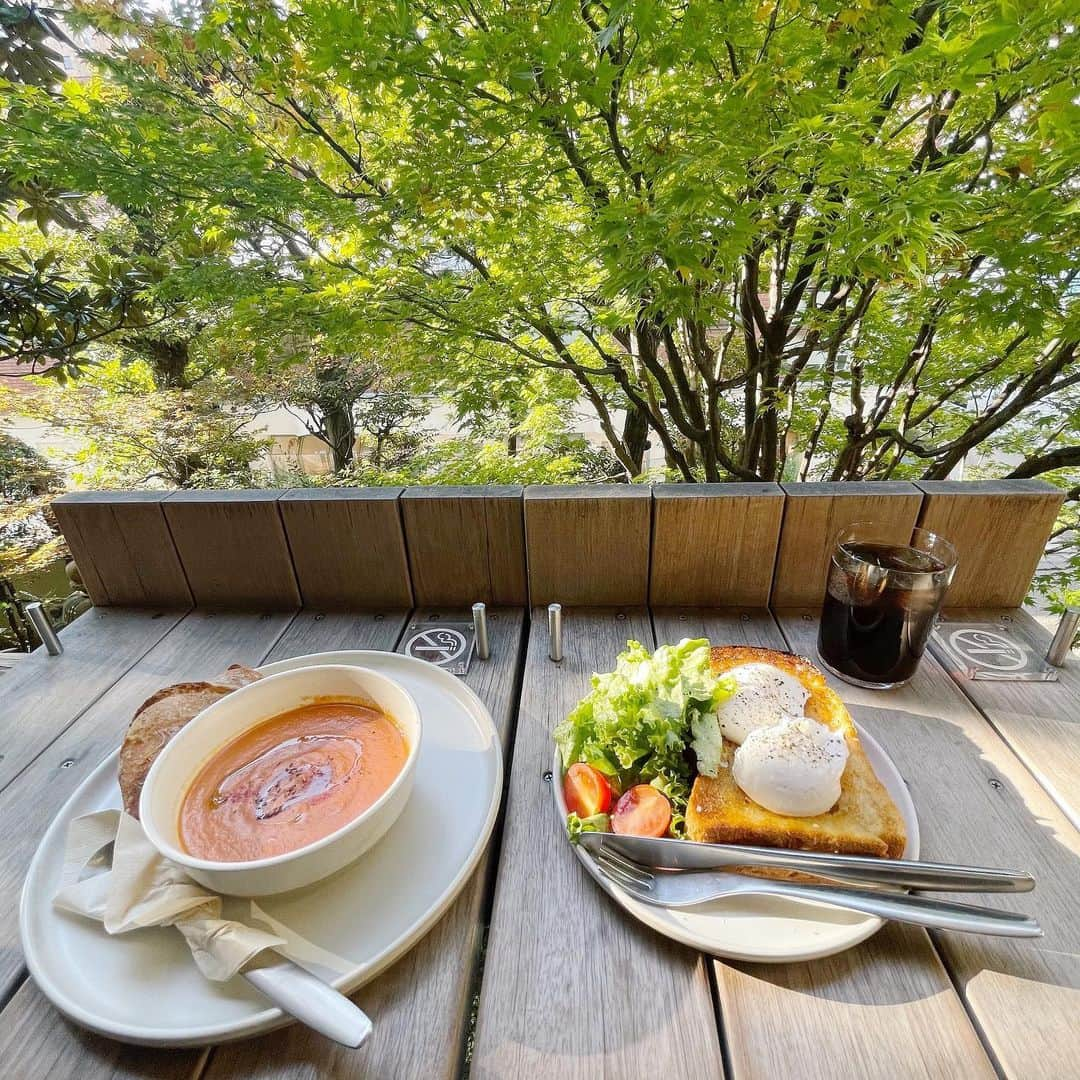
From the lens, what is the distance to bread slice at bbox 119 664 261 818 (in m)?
0.64

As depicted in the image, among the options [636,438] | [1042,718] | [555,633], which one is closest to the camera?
[1042,718]

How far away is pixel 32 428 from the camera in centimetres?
521

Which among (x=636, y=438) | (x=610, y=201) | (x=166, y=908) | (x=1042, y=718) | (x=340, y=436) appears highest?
(x=610, y=201)

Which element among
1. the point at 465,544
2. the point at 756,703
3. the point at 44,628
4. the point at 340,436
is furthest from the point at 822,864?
the point at 340,436

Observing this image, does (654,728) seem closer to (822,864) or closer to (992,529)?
(822,864)

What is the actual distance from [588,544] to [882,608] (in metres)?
0.53

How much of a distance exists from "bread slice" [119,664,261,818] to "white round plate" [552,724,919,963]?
52 cm

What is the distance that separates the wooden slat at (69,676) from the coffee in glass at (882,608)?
1.28 meters

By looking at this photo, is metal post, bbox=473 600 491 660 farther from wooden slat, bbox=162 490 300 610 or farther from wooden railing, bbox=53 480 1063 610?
wooden slat, bbox=162 490 300 610

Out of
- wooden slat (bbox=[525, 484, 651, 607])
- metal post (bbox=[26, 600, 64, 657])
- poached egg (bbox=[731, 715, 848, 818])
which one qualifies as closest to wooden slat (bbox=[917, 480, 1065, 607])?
wooden slat (bbox=[525, 484, 651, 607])

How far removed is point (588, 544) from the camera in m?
1.16

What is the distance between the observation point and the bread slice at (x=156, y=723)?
0.64 m

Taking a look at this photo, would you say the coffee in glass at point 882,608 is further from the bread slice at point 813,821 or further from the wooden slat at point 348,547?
the wooden slat at point 348,547

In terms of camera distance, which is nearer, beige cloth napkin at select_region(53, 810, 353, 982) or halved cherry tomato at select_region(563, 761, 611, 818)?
beige cloth napkin at select_region(53, 810, 353, 982)
